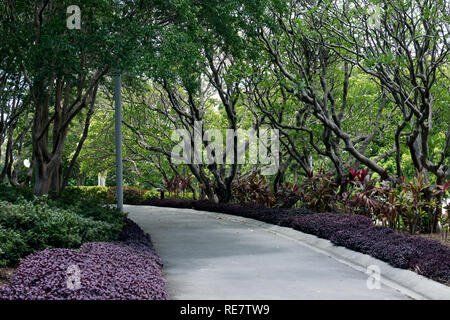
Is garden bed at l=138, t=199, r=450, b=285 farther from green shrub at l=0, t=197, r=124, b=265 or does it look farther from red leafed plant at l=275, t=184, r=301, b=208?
green shrub at l=0, t=197, r=124, b=265

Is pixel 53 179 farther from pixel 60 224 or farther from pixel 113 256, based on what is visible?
pixel 113 256

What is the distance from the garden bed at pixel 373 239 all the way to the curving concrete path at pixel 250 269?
2.23ft

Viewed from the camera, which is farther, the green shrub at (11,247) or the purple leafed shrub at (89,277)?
the green shrub at (11,247)

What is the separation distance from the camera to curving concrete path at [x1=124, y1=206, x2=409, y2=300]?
7.54 m

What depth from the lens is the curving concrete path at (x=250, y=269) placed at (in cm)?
754

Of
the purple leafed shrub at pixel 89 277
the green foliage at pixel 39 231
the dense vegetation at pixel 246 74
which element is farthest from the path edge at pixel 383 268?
the green foliage at pixel 39 231

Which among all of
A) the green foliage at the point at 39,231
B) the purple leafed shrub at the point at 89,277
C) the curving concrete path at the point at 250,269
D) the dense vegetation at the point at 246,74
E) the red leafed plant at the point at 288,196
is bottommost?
the curving concrete path at the point at 250,269

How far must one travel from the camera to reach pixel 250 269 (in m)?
Result: 9.37

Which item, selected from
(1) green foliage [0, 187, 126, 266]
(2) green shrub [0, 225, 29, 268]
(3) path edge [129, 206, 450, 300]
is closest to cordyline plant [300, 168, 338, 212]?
(3) path edge [129, 206, 450, 300]

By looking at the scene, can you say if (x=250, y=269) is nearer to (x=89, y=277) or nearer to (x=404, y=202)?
(x=89, y=277)

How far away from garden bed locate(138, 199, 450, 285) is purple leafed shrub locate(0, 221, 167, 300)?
4202mm

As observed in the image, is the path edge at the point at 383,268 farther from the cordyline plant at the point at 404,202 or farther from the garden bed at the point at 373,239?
the cordyline plant at the point at 404,202

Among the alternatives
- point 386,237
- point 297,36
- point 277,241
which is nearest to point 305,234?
point 277,241

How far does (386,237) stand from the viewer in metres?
10.8
